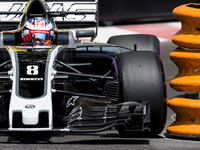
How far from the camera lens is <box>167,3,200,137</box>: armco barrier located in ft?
20.6

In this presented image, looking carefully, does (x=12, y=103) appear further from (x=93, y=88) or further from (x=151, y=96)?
(x=93, y=88)

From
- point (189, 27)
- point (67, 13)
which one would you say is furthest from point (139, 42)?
point (189, 27)

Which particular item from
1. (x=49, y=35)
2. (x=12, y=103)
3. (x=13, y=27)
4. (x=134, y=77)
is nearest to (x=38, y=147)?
(x=12, y=103)

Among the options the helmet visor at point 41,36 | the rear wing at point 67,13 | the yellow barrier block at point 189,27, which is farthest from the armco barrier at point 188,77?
the rear wing at point 67,13

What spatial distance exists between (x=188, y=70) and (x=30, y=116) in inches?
61.4

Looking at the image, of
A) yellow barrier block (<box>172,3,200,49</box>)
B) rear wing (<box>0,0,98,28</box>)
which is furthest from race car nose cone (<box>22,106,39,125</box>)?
rear wing (<box>0,0,98,28</box>)

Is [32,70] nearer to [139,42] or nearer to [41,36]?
[41,36]

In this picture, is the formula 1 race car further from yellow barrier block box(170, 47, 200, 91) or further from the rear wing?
the rear wing

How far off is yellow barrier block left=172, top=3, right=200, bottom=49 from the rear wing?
2598 mm

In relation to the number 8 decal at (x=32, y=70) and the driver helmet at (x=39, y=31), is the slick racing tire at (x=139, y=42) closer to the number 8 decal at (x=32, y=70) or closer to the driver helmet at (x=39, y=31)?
the driver helmet at (x=39, y=31)

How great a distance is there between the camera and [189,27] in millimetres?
6445

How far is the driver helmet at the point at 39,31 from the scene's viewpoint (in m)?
7.98

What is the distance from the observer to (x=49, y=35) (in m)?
8.06

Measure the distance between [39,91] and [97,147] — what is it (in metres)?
0.79
